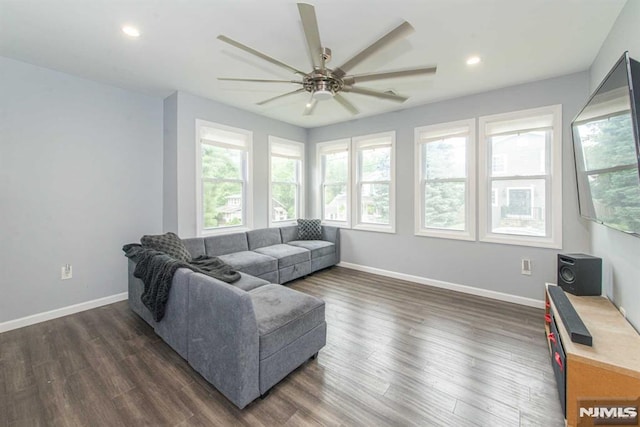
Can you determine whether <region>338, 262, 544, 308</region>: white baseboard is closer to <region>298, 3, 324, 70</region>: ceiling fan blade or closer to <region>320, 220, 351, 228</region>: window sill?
<region>320, 220, 351, 228</region>: window sill

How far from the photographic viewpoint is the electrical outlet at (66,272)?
302 centimetres

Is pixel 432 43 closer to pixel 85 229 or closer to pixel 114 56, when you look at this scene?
pixel 114 56

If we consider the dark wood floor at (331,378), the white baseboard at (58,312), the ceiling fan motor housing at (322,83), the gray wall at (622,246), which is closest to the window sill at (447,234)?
the dark wood floor at (331,378)

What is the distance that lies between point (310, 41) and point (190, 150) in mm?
2713

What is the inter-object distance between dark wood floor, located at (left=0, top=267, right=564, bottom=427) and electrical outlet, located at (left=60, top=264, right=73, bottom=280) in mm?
466

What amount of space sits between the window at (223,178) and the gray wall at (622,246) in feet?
14.1

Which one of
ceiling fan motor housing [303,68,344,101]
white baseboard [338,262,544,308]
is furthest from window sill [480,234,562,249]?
ceiling fan motor housing [303,68,344,101]

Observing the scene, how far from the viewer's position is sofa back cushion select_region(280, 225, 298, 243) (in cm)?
485

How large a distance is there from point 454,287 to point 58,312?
16.7ft

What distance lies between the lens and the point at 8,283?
106 inches

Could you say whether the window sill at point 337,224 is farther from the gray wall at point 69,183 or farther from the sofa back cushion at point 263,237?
the gray wall at point 69,183

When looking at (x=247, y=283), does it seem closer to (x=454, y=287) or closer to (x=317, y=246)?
(x=317, y=246)

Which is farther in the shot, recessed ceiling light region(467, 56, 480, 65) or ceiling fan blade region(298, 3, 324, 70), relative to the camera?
recessed ceiling light region(467, 56, 480, 65)

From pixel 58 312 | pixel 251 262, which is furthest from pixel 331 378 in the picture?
pixel 58 312
